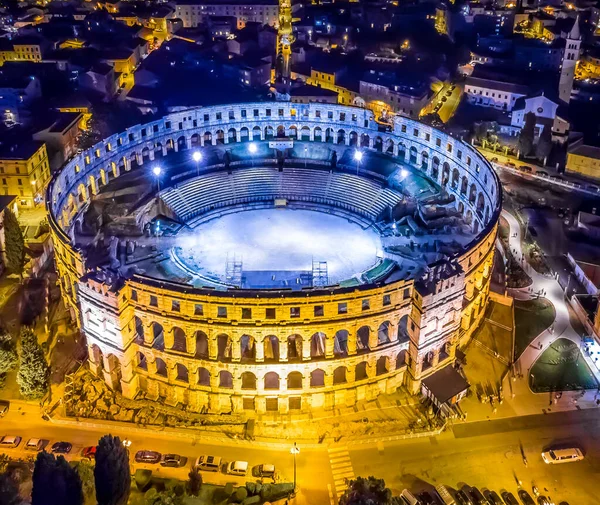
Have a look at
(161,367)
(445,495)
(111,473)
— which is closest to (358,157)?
(161,367)

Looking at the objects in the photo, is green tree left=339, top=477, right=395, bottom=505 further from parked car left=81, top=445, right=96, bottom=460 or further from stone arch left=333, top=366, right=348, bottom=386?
parked car left=81, top=445, right=96, bottom=460

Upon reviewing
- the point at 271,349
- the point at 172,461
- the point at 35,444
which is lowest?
Answer: the point at 35,444

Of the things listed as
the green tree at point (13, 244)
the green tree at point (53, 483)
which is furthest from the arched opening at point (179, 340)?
the green tree at point (13, 244)

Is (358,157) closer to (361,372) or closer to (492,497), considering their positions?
(361,372)

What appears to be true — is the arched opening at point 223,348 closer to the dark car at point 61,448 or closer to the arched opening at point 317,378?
the arched opening at point 317,378

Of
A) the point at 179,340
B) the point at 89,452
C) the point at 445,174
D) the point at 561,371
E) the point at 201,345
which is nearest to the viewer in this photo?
the point at 89,452

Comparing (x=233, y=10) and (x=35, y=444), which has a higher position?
(x=233, y=10)

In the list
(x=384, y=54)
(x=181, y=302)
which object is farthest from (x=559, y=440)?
(x=384, y=54)

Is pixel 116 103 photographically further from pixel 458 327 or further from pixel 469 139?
pixel 458 327
